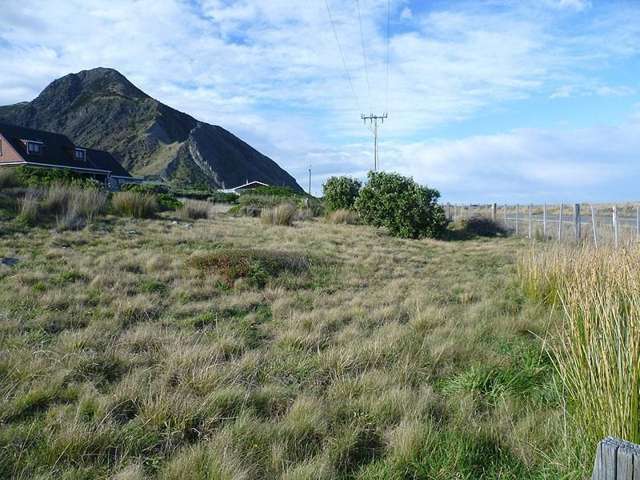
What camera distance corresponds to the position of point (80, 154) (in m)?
43.6

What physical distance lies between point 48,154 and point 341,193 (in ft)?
86.5

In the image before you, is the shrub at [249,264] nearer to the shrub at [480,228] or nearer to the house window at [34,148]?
the shrub at [480,228]

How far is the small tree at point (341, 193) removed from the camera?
88.9 feet

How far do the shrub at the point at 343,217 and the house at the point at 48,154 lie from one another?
2056 centimetres

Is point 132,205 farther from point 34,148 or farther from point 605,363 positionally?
point 34,148

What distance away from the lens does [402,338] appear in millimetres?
5320

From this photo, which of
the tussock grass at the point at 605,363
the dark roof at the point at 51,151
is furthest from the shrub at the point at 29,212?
the dark roof at the point at 51,151

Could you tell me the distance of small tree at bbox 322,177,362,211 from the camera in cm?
2709

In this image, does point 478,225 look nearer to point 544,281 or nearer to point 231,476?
point 544,281

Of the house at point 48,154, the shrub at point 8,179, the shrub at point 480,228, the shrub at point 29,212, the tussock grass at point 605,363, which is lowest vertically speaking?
the tussock grass at point 605,363

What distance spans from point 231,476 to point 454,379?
224 cm

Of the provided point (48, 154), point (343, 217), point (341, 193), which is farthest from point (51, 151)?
point (343, 217)

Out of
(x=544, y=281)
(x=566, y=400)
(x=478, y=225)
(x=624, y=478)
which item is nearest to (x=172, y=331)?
(x=566, y=400)

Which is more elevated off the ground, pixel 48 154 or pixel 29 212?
pixel 48 154
